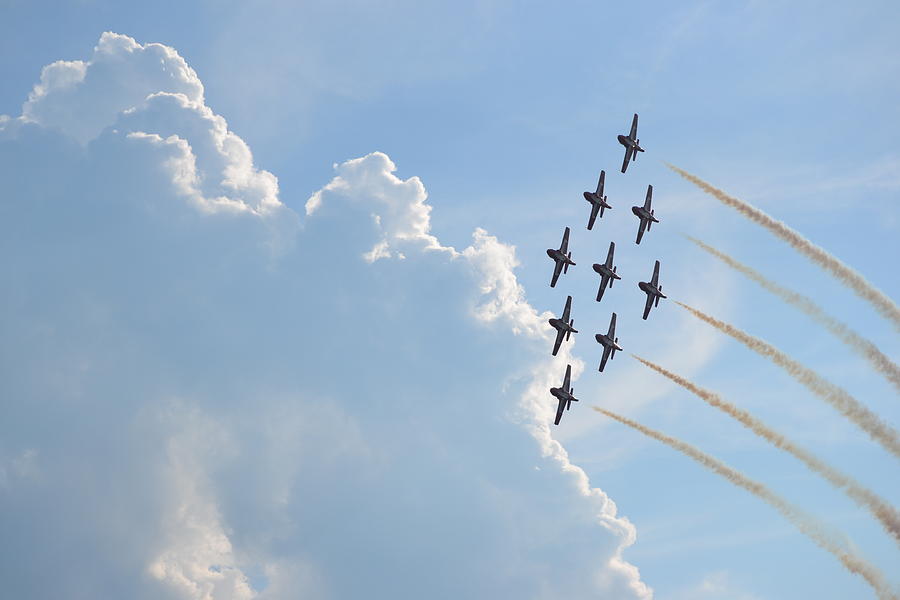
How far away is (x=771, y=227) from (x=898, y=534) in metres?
58.9

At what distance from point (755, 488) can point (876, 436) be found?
88.7 ft

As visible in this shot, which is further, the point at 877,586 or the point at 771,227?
the point at 771,227

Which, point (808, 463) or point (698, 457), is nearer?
point (808, 463)

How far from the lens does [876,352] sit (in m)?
170

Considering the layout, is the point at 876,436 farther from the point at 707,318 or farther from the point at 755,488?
the point at 707,318

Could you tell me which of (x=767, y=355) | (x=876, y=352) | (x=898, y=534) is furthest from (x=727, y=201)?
(x=898, y=534)

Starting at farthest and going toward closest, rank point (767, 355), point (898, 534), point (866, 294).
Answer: point (767, 355), point (866, 294), point (898, 534)

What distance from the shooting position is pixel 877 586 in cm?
17012

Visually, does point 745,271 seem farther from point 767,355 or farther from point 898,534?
point 898,534

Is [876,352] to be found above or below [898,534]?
above

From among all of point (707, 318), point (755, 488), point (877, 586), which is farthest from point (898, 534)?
point (707, 318)

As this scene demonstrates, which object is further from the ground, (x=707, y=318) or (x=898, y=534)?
(x=707, y=318)

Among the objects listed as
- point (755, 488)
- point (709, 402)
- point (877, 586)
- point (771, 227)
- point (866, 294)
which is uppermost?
point (771, 227)

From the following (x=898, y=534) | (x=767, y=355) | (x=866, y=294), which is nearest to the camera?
(x=898, y=534)
